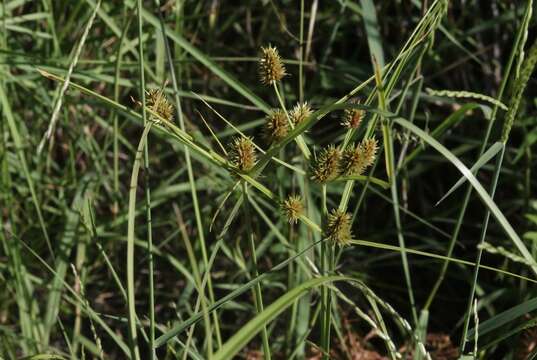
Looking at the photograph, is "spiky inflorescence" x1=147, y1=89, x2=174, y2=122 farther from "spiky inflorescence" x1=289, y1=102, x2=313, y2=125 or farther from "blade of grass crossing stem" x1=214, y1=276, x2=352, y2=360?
"blade of grass crossing stem" x1=214, y1=276, x2=352, y2=360

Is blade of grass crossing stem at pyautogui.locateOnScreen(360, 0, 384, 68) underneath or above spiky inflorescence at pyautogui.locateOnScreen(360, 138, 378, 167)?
above

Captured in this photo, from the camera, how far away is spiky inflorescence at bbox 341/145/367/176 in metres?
0.94

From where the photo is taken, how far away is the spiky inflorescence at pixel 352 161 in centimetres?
94

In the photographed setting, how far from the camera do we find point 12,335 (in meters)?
1.72

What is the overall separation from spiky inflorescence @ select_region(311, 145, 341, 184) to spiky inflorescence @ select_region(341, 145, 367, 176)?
1 centimetres

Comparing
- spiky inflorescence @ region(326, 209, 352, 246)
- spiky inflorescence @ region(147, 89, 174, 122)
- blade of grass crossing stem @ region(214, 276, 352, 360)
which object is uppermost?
spiky inflorescence @ region(147, 89, 174, 122)

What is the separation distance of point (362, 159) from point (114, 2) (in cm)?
126

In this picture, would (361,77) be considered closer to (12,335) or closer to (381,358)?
(381,358)

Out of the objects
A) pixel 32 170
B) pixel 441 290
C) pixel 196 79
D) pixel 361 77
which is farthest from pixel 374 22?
pixel 32 170

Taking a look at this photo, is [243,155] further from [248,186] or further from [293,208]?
[248,186]

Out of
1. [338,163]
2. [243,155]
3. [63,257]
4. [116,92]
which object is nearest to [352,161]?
[338,163]

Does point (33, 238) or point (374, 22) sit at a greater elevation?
point (374, 22)

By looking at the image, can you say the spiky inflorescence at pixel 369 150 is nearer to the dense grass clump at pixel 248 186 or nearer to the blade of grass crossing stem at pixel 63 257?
the dense grass clump at pixel 248 186

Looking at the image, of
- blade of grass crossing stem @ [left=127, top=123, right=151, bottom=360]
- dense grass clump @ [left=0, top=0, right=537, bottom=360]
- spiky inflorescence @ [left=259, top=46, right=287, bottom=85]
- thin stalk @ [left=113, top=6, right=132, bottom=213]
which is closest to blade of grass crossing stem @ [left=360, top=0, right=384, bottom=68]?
dense grass clump @ [left=0, top=0, right=537, bottom=360]
